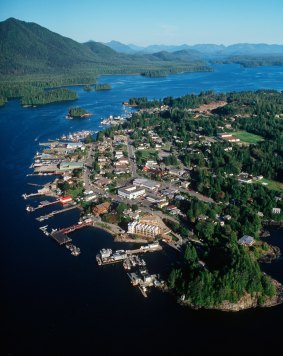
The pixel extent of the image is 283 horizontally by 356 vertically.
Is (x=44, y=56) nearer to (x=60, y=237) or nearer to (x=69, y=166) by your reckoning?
(x=69, y=166)

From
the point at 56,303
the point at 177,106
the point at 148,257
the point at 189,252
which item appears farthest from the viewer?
the point at 177,106

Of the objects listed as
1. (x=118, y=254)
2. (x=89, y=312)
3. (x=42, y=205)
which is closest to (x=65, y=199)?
(x=42, y=205)

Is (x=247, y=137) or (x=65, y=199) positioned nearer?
(x=65, y=199)

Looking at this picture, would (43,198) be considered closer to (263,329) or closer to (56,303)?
(56,303)

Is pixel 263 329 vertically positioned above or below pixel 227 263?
below

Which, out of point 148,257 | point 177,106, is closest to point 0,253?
point 148,257

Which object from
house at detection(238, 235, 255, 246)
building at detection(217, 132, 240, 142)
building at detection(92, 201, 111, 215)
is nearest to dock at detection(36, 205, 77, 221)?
building at detection(92, 201, 111, 215)

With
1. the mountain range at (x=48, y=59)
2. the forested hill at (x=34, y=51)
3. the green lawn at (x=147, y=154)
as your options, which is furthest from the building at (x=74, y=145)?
the forested hill at (x=34, y=51)
